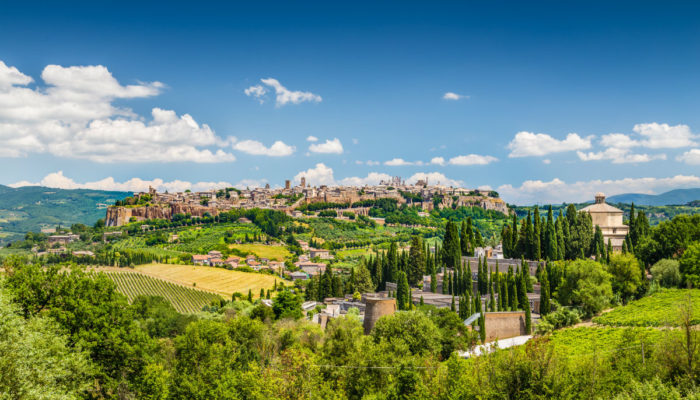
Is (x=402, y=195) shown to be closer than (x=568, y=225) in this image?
No

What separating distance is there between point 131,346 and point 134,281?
187 ft

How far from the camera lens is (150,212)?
443 feet

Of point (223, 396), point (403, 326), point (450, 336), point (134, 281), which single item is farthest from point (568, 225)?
point (134, 281)

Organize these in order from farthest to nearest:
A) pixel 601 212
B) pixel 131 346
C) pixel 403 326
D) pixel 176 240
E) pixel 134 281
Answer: pixel 176 240, pixel 134 281, pixel 601 212, pixel 403 326, pixel 131 346

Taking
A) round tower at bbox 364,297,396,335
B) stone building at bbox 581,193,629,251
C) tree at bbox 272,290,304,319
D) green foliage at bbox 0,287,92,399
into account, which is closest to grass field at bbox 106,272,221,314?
tree at bbox 272,290,304,319

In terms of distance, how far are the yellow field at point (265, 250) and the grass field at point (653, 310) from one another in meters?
66.3

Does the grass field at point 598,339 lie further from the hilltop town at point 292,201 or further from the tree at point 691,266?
the hilltop town at point 292,201

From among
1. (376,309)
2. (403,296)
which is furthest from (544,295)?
(376,309)

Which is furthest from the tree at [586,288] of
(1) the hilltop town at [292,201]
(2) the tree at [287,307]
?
(1) the hilltop town at [292,201]

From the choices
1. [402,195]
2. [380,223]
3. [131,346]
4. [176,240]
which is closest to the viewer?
[131,346]

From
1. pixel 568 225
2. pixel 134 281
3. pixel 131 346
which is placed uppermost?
pixel 568 225

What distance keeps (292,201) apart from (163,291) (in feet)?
275

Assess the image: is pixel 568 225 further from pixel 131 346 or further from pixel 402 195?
pixel 402 195

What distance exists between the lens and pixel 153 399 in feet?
60.5
